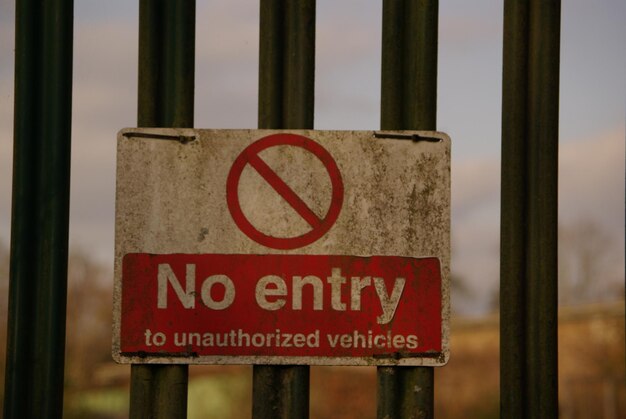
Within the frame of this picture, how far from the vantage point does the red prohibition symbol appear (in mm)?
4059

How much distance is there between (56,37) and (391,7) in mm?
1343

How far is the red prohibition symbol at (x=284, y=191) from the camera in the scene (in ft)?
13.3

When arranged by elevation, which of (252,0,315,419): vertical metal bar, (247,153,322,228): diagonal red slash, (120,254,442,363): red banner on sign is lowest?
(120,254,442,363): red banner on sign

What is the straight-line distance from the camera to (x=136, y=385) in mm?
4039

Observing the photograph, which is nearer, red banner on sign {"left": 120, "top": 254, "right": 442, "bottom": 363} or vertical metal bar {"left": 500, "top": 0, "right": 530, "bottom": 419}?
red banner on sign {"left": 120, "top": 254, "right": 442, "bottom": 363}

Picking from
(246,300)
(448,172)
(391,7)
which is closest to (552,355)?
(448,172)

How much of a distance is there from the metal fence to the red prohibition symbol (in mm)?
83

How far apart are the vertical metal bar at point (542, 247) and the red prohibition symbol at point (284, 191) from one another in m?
0.79

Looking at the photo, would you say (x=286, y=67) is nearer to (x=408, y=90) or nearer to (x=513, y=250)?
(x=408, y=90)

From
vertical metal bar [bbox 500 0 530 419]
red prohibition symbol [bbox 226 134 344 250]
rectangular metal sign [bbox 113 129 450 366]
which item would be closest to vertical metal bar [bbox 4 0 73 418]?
rectangular metal sign [bbox 113 129 450 366]

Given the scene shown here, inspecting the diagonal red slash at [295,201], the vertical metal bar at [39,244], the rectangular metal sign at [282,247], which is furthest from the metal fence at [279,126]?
the diagonal red slash at [295,201]

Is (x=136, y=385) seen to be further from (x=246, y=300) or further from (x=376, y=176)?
(x=376, y=176)

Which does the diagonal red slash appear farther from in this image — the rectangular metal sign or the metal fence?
the metal fence

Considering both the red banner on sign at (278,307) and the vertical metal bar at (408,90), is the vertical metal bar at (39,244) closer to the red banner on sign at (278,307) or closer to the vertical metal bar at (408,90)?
the red banner on sign at (278,307)
